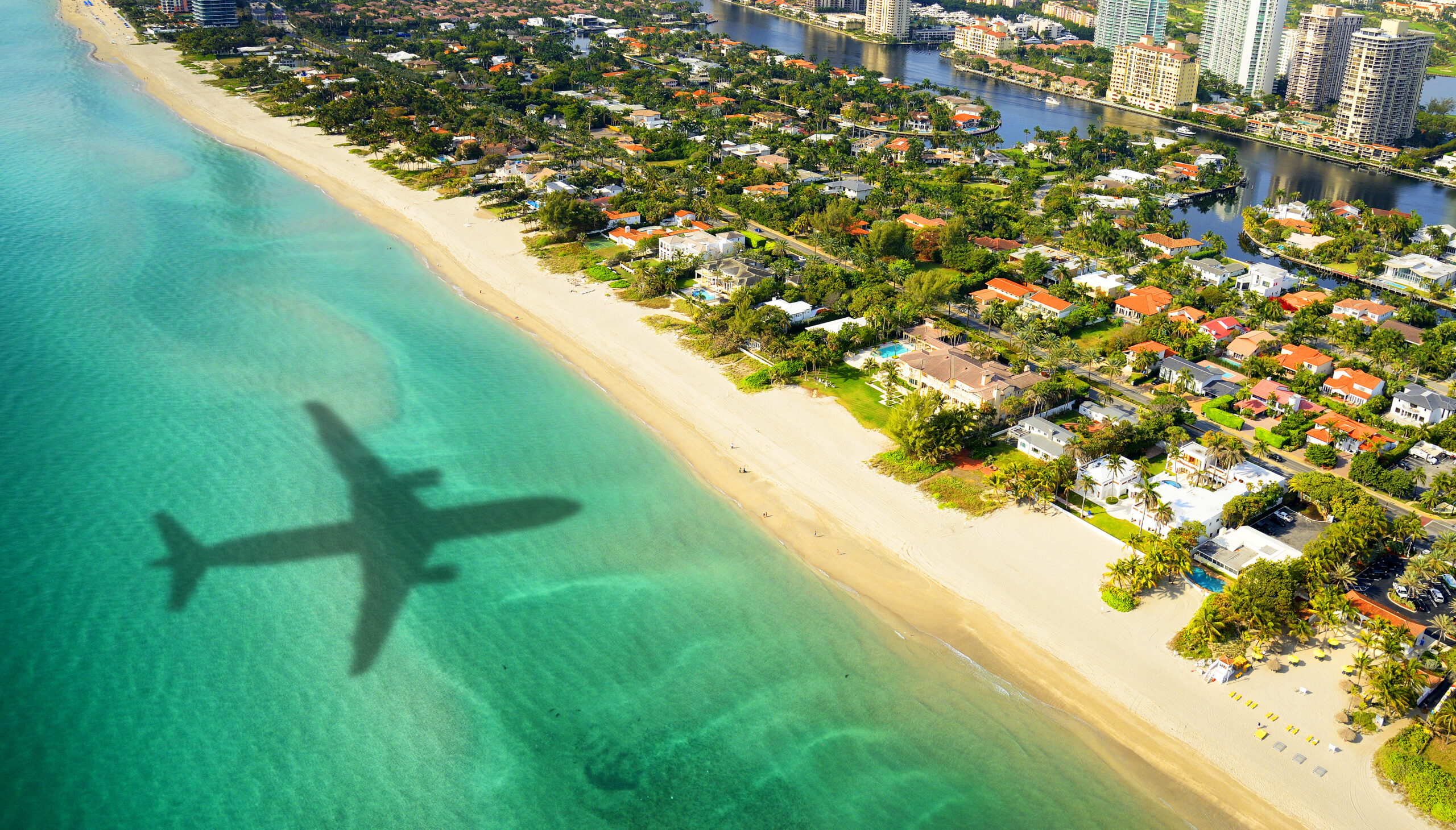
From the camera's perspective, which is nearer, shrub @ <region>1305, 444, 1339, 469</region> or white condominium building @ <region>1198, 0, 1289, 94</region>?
shrub @ <region>1305, 444, 1339, 469</region>

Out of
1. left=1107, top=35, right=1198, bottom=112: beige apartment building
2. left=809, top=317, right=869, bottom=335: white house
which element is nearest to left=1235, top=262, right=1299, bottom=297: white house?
left=809, top=317, right=869, bottom=335: white house

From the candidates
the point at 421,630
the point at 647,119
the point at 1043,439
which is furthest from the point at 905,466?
the point at 647,119

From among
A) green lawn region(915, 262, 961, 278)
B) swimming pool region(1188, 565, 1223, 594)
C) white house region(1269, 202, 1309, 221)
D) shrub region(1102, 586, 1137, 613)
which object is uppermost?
white house region(1269, 202, 1309, 221)

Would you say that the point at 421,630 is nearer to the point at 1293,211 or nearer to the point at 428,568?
the point at 428,568

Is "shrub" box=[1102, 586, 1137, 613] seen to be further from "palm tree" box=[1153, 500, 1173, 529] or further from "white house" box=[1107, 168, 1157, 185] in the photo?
"white house" box=[1107, 168, 1157, 185]

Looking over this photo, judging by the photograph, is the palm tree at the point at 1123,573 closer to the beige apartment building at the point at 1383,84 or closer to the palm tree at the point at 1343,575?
the palm tree at the point at 1343,575

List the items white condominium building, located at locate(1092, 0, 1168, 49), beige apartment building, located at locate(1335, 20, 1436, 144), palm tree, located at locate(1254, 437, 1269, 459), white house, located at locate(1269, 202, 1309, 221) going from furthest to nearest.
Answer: white condominium building, located at locate(1092, 0, 1168, 49)
beige apartment building, located at locate(1335, 20, 1436, 144)
white house, located at locate(1269, 202, 1309, 221)
palm tree, located at locate(1254, 437, 1269, 459)

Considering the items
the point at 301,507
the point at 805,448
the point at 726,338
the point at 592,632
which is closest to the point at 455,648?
the point at 592,632
